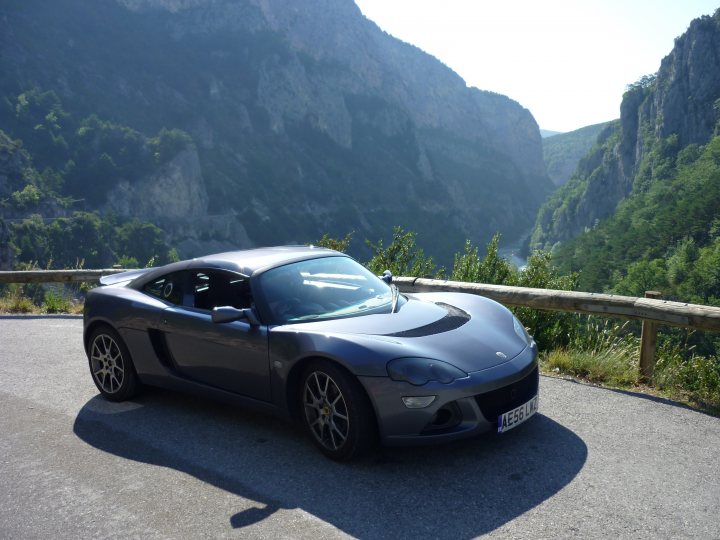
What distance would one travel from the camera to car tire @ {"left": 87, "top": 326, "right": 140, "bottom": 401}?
5418 mm

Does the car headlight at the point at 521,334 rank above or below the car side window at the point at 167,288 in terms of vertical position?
below

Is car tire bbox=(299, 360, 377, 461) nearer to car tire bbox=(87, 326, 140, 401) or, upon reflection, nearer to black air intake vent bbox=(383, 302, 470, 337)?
black air intake vent bbox=(383, 302, 470, 337)

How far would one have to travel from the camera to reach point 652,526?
10.5ft

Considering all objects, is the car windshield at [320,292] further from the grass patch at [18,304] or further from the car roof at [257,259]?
the grass patch at [18,304]

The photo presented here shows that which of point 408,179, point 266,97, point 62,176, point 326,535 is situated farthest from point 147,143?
point 326,535

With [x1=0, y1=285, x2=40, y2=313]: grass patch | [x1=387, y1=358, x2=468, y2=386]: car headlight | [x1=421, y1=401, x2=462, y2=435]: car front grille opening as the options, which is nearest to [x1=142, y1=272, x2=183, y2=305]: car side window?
[x1=387, y1=358, x2=468, y2=386]: car headlight

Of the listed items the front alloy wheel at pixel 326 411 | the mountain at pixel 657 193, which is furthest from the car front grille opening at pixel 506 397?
the mountain at pixel 657 193

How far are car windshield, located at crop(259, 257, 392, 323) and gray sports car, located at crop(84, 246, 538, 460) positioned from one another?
1 centimetres

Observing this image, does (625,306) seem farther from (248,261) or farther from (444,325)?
(248,261)

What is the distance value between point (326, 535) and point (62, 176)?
118 m

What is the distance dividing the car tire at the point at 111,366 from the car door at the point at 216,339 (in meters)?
0.58

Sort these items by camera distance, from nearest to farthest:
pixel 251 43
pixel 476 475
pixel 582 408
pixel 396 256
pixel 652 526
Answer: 1. pixel 652 526
2. pixel 476 475
3. pixel 582 408
4. pixel 396 256
5. pixel 251 43

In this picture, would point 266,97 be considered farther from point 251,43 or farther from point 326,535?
point 326,535

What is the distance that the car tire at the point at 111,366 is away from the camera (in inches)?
213
